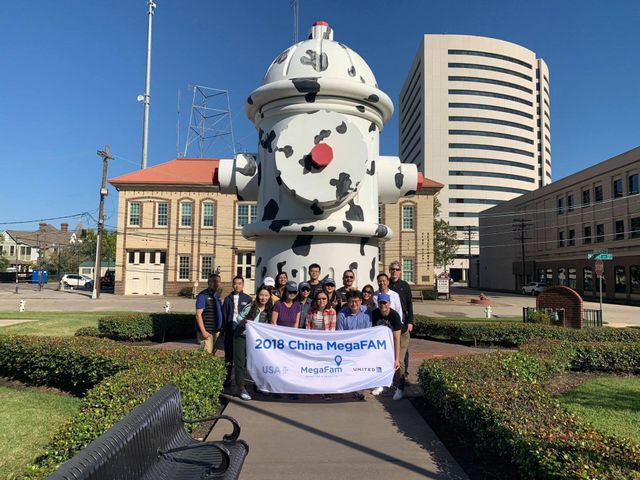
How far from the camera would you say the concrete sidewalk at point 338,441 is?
3350mm

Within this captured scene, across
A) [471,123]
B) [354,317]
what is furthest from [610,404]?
[471,123]

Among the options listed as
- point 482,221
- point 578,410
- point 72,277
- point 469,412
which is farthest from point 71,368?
point 482,221

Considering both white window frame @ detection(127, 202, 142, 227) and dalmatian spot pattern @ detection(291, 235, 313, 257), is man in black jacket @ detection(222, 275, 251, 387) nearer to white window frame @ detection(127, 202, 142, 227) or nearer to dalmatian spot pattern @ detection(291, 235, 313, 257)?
dalmatian spot pattern @ detection(291, 235, 313, 257)

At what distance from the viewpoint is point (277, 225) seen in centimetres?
630

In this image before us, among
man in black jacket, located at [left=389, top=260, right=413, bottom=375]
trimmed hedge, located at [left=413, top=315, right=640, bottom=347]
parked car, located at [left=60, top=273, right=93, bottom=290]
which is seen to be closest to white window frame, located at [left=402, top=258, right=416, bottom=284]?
trimmed hedge, located at [left=413, top=315, right=640, bottom=347]

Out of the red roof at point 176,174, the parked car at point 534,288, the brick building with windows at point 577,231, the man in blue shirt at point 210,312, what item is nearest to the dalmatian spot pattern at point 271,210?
the man in blue shirt at point 210,312

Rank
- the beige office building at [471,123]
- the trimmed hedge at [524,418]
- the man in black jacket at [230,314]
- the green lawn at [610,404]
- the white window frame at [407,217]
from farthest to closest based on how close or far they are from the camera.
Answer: the beige office building at [471,123]
the white window frame at [407,217]
the man in black jacket at [230,314]
the green lawn at [610,404]
the trimmed hedge at [524,418]

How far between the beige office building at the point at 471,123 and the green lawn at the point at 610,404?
2876 inches

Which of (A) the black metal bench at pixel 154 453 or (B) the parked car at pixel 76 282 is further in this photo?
(B) the parked car at pixel 76 282

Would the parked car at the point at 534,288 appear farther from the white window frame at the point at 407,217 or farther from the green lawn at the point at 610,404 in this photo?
the green lawn at the point at 610,404

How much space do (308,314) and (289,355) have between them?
1.99 ft

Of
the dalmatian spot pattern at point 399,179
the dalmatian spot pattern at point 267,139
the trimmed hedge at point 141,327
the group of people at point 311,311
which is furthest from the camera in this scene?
the trimmed hedge at point 141,327

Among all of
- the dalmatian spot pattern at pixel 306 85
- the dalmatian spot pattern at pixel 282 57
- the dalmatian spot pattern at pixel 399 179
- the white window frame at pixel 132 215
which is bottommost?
the dalmatian spot pattern at pixel 399 179

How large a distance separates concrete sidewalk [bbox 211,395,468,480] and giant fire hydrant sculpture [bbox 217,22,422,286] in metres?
2.06
